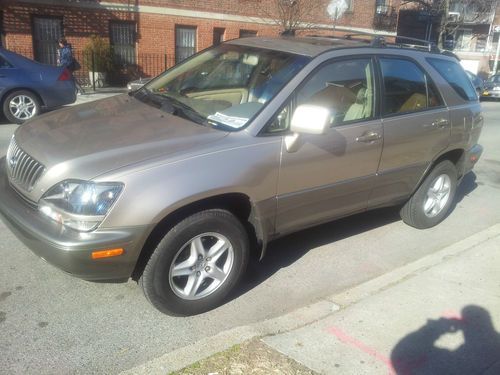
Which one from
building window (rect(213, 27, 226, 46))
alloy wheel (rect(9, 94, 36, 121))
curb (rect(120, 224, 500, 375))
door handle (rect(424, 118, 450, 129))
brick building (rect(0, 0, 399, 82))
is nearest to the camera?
curb (rect(120, 224, 500, 375))

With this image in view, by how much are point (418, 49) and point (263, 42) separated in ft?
5.31

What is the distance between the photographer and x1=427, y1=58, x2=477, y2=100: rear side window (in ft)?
16.1

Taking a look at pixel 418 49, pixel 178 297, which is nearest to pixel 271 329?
pixel 178 297

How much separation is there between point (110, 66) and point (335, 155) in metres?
16.8

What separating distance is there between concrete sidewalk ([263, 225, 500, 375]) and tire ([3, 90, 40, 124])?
26.8ft

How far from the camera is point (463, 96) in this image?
16.8 ft

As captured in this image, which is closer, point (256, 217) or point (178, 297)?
point (178, 297)

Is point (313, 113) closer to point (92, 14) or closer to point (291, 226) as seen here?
point (291, 226)

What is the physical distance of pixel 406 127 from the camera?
171 inches

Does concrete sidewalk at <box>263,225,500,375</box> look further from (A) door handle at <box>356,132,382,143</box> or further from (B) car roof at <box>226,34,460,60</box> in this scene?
(B) car roof at <box>226,34,460,60</box>

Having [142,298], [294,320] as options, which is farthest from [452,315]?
[142,298]

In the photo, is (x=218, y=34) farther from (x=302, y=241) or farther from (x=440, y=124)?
(x=302, y=241)

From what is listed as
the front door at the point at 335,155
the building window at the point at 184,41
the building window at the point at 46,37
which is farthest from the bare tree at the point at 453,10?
the front door at the point at 335,155

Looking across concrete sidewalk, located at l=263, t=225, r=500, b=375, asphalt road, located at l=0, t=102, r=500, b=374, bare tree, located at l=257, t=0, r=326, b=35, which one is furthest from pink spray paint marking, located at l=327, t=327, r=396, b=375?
bare tree, located at l=257, t=0, r=326, b=35
